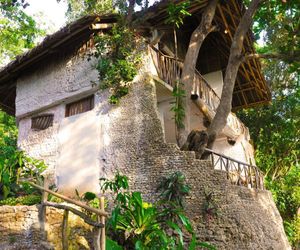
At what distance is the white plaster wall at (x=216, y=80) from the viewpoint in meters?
13.9

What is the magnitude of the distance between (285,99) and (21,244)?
1443 cm

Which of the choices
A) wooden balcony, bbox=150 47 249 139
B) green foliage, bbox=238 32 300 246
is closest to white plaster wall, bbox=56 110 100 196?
wooden balcony, bbox=150 47 249 139

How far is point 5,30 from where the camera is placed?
1271 centimetres

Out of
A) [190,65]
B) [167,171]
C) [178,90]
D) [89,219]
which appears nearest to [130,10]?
[190,65]

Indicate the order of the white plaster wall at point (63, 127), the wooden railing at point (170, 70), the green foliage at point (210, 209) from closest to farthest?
the green foliage at point (210, 209) → the white plaster wall at point (63, 127) → the wooden railing at point (170, 70)

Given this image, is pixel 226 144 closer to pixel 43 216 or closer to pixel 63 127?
pixel 63 127

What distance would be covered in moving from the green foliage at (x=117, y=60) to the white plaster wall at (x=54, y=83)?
0.57 m

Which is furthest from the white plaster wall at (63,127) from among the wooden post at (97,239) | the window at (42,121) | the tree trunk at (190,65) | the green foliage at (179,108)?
the wooden post at (97,239)

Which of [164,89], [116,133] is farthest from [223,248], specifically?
[164,89]

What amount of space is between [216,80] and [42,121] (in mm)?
7328

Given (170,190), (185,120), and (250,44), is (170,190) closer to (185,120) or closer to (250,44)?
(185,120)

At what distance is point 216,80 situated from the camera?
14.0 metres

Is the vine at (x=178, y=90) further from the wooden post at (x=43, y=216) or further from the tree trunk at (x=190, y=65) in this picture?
the wooden post at (x=43, y=216)

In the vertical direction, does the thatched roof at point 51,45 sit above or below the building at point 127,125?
above
